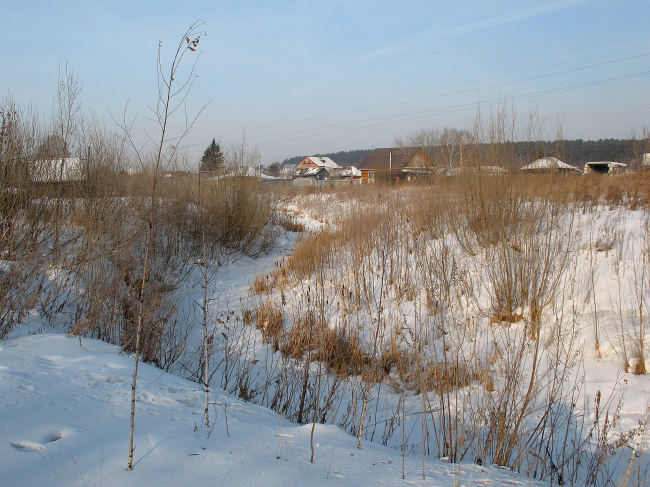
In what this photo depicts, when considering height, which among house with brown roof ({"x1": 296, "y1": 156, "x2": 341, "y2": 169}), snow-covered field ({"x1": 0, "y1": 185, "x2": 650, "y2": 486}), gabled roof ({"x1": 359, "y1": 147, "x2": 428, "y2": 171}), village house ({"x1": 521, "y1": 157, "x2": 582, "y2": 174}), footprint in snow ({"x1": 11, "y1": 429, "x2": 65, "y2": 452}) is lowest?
snow-covered field ({"x1": 0, "y1": 185, "x2": 650, "y2": 486})

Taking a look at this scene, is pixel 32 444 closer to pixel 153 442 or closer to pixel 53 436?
pixel 53 436

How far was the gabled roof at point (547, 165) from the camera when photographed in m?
4.86

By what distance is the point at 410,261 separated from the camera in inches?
280

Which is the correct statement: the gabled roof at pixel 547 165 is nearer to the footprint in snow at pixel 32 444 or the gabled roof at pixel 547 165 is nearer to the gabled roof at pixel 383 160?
the footprint in snow at pixel 32 444

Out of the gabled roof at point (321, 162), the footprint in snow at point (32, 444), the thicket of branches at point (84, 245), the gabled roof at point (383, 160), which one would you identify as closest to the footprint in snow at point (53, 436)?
the footprint in snow at point (32, 444)

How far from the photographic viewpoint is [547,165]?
4914mm

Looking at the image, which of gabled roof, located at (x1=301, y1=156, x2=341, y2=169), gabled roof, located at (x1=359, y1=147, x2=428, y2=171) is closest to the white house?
gabled roof, located at (x1=359, y1=147, x2=428, y2=171)

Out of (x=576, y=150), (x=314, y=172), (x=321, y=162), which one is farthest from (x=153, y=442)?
(x=321, y=162)

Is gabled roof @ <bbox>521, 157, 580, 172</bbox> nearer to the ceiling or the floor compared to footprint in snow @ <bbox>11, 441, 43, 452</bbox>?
nearer to the ceiling

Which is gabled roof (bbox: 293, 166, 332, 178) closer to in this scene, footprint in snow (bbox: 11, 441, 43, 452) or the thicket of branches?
the thicket of branches

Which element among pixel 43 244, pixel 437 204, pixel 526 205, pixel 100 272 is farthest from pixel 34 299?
pixel 437 204

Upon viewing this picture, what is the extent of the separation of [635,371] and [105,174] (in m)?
7.94

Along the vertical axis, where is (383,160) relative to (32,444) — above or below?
above

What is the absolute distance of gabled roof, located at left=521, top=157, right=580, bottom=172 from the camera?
4863 millimetres
